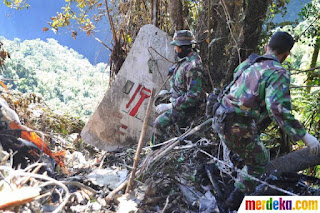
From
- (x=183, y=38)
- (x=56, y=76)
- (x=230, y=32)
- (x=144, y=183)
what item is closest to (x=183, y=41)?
(x=183, y=38)

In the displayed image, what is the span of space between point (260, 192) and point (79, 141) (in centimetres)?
341

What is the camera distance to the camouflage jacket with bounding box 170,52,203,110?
140 inches

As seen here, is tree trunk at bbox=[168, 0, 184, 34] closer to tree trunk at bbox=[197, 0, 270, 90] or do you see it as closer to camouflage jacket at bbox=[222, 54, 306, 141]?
tree trunk at bbox=[197, 0, 270, 90]

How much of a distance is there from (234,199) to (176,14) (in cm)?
292

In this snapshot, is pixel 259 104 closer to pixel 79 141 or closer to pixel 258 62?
pixel 258 62

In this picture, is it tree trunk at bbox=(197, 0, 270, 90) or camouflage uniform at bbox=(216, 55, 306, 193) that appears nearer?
camouflage uniform at bbox=(216, 55, 306, 193)

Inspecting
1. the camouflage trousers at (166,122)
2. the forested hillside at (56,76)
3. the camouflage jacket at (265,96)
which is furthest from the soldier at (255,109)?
the forested hillside at (56,76)

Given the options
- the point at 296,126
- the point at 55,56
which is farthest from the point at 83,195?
the point at 55,56

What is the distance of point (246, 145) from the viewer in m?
2.64

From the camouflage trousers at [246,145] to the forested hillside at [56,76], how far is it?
11.8 feet

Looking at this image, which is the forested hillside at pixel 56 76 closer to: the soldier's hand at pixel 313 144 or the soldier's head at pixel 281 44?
the soldier's head at pixel 281 44

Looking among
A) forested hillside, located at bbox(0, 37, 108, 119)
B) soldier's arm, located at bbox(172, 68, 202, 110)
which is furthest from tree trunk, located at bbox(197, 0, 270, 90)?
forested hillside, located at bbox(0, 37, 108, 119)

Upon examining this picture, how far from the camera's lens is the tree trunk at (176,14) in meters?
4.54

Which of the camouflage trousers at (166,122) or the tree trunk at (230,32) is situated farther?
the camouflage trousers at (166,122)
